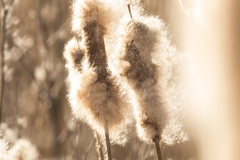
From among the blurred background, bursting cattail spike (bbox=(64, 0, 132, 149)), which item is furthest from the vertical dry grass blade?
the blurred background

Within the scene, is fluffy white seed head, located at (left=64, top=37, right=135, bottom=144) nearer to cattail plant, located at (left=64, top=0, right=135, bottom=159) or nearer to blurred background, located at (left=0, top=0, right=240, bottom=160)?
cattail plant, located at (left=64, top=0, right=135, bottom=159)

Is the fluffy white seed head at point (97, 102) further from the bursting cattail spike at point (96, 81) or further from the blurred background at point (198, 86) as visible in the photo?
the blurred background at point (198, 86)

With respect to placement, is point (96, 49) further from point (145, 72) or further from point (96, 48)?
point (145, 72)

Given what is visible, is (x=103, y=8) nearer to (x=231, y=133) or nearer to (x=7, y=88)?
(x=231, y=133)

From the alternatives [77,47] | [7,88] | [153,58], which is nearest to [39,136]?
[7,88]

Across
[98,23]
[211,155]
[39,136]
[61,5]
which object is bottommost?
[211,155]

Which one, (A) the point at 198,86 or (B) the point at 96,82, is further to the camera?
(A) the point at 198,86

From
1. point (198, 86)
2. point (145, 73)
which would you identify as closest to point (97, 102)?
point (145, 73)
